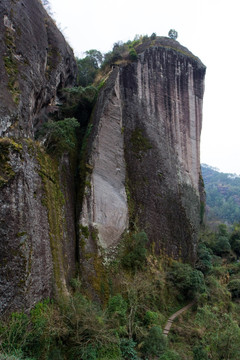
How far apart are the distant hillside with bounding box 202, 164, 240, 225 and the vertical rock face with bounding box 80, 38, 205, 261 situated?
2483cm

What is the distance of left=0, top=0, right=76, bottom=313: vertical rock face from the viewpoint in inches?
376

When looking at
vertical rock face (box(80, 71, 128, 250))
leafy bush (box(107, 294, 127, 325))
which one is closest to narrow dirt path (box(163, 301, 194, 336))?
leafy bush (box(107, 294, 127, 325))

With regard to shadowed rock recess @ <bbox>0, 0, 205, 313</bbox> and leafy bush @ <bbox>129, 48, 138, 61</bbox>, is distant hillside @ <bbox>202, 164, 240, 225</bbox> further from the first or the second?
leafy bush @ <bbox>129, 48, 138, 61</bbox>

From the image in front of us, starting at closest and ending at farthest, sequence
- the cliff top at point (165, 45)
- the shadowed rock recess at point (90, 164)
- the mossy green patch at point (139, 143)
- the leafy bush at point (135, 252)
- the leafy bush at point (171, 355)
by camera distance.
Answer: the shadowed rock recess at point (90, 164), the leafy bush at point (171, 355), the leafy bush at point (135, 252), the mossy green patch at point (139, 143), the cliff top at point (165, 45)

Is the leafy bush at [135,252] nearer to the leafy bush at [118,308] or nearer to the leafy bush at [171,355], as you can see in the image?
the leafy bush at [118,308]

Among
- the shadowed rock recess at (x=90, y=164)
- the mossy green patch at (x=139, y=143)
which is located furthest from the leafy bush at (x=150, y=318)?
the mossy green patch at (x=139, y=143)

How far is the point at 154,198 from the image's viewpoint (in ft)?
63.0

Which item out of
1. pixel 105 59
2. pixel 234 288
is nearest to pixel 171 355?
pixel 234 288

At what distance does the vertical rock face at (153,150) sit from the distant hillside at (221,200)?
81.5ft

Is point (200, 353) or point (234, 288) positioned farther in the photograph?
point (234, 288)

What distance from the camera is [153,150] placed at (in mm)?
20281

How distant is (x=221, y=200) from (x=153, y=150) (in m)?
70.2

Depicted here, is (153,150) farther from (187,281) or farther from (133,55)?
(187,281)

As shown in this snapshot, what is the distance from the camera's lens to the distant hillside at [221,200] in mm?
65031
